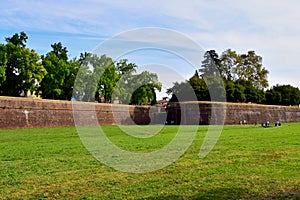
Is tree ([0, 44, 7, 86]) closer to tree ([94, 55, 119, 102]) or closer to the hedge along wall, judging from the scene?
the hedge along wall

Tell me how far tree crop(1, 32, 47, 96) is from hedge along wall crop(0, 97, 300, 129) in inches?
295

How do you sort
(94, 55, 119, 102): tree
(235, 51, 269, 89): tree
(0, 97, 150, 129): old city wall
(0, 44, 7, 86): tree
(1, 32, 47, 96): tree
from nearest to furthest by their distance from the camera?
(0, 97, 150, 129): old city wall, (0, 44, 7, 86): tree, (1, 32, 47, 96): tree, (94, 55, 119, 102): tree, (235, 51, 269, 89): tree

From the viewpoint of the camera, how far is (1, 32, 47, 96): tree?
1252 inches

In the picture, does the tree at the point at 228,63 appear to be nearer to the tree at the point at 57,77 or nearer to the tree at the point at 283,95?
the tree at the point at 283,95

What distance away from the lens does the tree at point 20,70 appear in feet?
104

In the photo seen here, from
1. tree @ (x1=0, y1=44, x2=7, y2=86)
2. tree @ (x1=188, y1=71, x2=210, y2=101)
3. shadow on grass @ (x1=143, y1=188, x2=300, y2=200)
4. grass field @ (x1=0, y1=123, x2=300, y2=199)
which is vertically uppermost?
tree @ (x1=0, y1=44, x2=7, y2=86)

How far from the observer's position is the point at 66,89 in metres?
36.9

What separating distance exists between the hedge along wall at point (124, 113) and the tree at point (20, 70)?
749 centimetres

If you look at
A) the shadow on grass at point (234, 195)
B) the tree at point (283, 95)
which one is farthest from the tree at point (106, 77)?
the shadow on grass at point (234, 195)

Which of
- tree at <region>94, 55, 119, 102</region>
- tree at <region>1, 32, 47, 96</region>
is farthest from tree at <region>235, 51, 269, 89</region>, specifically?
tree at <region>1, 32, 47, 96</region>

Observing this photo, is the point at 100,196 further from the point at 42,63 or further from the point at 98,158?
the point at 42,63

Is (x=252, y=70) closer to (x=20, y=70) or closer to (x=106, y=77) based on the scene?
(x=106, y=77)

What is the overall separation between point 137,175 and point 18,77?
2855 cm

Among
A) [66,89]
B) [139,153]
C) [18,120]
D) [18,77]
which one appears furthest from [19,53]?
[139,153]
